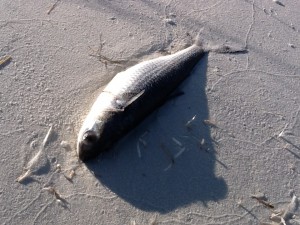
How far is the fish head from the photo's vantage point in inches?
131

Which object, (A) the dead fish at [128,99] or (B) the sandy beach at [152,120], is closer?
(B) the sandy beach at [152,120]

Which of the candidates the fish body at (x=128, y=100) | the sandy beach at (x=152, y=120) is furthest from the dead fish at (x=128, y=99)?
the sandy beach at (x=152, y=120)

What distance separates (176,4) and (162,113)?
144cm

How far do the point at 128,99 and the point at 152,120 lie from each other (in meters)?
0.31

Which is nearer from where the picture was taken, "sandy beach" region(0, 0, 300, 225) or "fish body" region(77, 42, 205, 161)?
"sandy beach" region(0, 0, 300, 225)

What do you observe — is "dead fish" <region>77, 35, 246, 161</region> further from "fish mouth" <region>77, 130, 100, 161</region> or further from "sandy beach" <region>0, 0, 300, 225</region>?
"sandy beach" <region>0, 0, 300, 225</region>

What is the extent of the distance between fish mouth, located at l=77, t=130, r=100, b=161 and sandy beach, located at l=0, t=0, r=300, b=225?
82mm

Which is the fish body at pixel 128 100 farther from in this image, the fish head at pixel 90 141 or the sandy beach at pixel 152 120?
the sandy beach at pixel 152 120

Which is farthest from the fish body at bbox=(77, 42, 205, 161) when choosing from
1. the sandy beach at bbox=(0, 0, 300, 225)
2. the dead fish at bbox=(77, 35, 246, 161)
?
the sandy beach at bbox=(0, 0, 300, 225)

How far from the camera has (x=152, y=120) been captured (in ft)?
12.2

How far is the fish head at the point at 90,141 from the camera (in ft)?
10.9

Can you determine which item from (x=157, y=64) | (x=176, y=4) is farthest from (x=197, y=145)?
(x=176, y=4)

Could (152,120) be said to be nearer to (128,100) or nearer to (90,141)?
(128,100)

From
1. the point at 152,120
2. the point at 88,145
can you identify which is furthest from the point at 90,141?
the point at 152,120
